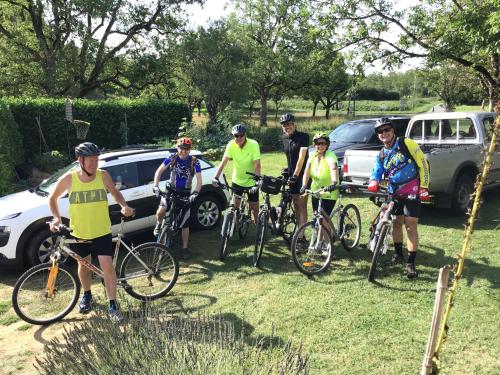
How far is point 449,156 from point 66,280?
665cm

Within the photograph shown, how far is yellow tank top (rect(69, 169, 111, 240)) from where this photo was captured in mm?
4465

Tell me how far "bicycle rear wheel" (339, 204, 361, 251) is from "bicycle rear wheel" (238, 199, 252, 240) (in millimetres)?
1515

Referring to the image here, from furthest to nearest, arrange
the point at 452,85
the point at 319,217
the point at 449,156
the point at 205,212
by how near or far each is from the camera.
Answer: the point at 452,85
the point at 205,212
the point at 449,156
the point at 319,217

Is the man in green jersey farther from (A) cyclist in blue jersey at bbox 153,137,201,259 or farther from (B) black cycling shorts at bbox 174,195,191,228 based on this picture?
(B) black cycling shorts at bbox 174,195,191,228

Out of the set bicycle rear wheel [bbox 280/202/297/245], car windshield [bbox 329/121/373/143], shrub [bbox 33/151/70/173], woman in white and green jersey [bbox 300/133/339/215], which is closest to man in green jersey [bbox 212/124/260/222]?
bicycle rear wheel [bbox 280/202/297/245]

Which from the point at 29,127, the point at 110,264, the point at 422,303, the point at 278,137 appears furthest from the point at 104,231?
the point at 278,137

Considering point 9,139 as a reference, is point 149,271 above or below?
below

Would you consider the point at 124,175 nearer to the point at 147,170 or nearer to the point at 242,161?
the point at 147,170

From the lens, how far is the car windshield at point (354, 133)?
1117cm

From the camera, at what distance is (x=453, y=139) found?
905 centimetres

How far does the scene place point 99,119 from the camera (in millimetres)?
18672

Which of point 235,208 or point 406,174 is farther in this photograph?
point 235,208

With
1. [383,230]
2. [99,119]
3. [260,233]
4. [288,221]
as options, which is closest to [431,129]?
[288,221]

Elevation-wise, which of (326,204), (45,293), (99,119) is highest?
(99,119)
